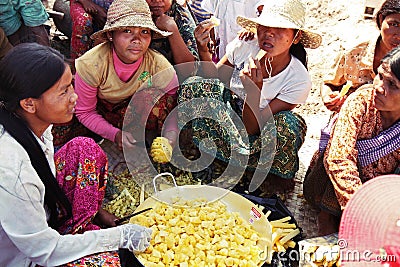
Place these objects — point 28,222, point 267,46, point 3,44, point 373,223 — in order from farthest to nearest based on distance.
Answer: point 3,44, point 267,46, point 28,222, point 373,223

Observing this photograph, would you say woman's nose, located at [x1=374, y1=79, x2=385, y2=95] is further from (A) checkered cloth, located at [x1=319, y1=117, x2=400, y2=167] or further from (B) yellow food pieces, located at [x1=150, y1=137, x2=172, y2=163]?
(B) yellow food pieces, located at [x1=150, y1=137, x2=172, y2=163]

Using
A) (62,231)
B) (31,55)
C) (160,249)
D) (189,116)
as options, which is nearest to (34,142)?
(31,55)

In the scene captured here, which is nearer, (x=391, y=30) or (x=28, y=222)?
(x=28, y=222)

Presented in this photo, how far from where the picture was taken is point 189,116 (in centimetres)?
284

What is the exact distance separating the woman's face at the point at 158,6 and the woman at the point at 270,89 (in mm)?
275

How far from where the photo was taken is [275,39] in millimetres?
2541

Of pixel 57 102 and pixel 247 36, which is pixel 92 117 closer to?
pixel 57 102

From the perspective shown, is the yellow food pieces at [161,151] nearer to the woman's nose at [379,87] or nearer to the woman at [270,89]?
the woman at [270,89]

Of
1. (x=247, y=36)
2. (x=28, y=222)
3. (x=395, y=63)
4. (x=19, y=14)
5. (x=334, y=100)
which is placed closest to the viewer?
(x=28, y=222)

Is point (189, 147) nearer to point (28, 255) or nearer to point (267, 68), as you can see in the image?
point (267, 68)

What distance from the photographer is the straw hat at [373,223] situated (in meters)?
1.44

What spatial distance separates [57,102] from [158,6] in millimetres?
1327

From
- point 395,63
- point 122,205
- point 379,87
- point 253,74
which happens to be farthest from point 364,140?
point 122,205

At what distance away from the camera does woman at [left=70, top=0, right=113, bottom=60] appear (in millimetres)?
3068
